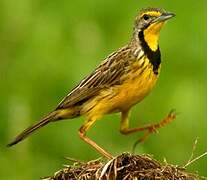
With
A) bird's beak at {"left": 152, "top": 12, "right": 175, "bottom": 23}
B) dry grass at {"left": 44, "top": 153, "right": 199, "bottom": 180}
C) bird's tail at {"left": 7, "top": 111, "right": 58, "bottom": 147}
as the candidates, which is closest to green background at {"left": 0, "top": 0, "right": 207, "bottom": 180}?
bird's tail at {"left": 7, "top": 111, "right": 58, "bottom": 147}

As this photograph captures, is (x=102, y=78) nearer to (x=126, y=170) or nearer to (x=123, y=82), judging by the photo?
(x=123, y=82)

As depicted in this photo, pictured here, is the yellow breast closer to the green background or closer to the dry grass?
the green background

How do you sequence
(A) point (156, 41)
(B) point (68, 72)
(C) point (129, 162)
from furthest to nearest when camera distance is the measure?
(B) point (68, 72)
(A) point (156, 41)
(C) point (129, 162)

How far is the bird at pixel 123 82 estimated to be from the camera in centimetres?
1402

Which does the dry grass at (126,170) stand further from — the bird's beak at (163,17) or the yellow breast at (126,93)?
the bird's beak at (163,17)

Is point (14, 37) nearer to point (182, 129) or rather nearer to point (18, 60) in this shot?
point (18, 60)

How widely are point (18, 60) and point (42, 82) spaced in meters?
0.84

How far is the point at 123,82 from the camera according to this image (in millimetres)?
14188

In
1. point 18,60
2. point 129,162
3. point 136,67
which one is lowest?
point 129,162

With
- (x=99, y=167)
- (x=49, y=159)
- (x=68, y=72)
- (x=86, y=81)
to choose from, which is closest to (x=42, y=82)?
(x=68, y=72)

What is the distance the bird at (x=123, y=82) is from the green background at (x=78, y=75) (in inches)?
63.1

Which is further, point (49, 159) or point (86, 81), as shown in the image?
point (49, 159)

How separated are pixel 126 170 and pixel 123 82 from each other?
2.39 meters

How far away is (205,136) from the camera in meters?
16.8
